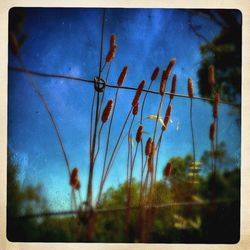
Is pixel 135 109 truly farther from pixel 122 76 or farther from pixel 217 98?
pixel 217 98

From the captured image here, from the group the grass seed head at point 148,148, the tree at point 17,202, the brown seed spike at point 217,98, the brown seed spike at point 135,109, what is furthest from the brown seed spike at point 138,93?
the tree at point 17,202

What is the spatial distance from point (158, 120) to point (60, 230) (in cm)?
46

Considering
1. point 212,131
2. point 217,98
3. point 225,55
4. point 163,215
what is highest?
point 225,55

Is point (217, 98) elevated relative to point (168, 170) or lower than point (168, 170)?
elevated

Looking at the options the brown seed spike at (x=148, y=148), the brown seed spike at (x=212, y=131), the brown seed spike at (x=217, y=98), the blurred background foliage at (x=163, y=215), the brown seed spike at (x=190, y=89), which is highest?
the brown seed spike at (x=190, y=89)

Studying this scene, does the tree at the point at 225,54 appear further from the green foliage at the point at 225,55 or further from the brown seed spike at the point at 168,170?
the brown seed spike at the point at 168,170

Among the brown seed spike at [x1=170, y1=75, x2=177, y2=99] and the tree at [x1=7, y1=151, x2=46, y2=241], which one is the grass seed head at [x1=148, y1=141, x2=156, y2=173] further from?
the tree at [x1=7, y1=151, x2=46, y2=241]

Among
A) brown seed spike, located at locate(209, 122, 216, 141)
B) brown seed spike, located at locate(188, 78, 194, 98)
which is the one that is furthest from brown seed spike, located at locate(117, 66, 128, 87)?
brown seed spike, located at locate(209, 122, 216, 141)

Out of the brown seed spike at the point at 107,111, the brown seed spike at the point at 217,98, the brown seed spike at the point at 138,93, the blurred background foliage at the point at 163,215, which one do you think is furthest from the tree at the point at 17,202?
the brown seed spike at the point at 217,98

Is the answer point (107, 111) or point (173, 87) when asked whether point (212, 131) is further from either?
point (107, 111)

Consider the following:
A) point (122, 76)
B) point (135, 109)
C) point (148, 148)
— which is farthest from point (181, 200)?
point (122, 76)

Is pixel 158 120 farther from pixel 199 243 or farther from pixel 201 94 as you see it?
pixel 199 243

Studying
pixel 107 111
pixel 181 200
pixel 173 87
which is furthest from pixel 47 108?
pixel 181 200

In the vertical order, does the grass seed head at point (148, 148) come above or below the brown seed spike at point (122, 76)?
below
